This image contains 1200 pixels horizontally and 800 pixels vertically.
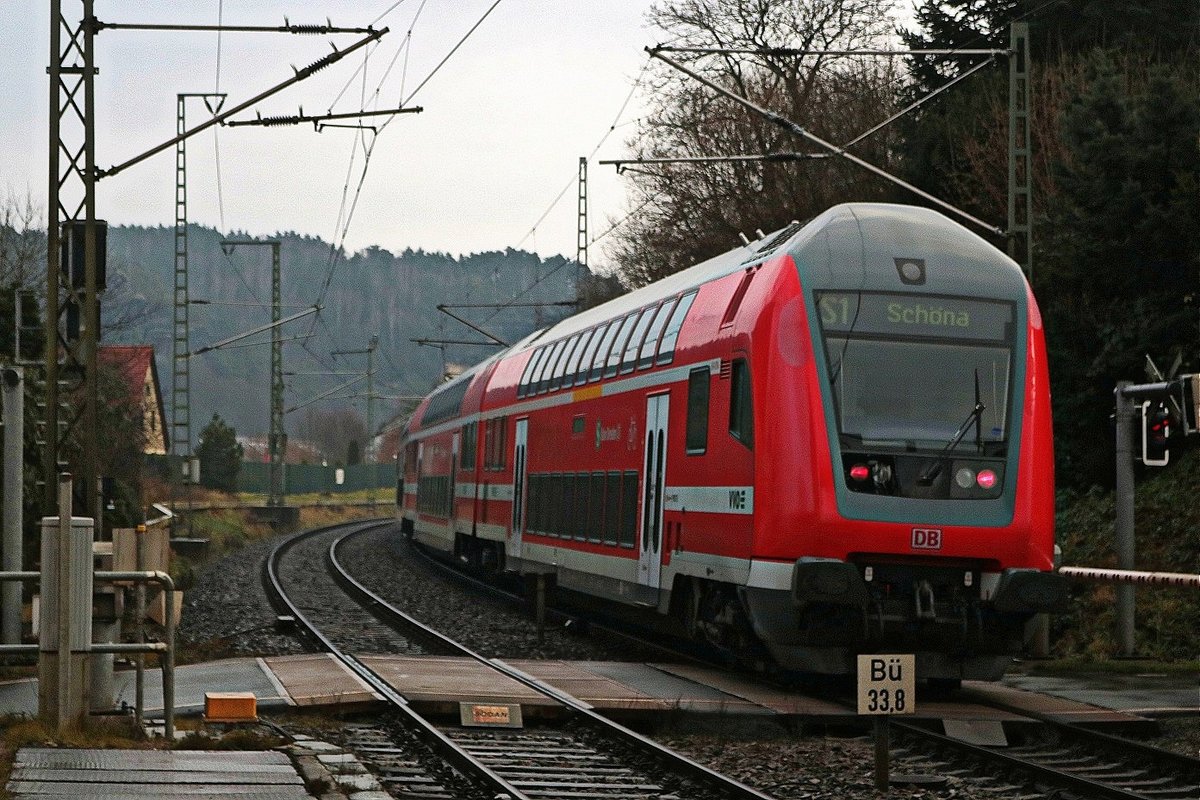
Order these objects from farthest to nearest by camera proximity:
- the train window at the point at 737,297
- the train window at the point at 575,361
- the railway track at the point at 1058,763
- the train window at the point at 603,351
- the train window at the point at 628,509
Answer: the train window at the point at 575,361, the train window at the point at 603,351, the train window at the point at 628,509, the train window at the point at 737,297, the railway track at the point at 1058,763

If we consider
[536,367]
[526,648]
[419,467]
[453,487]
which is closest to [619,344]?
[526,648]

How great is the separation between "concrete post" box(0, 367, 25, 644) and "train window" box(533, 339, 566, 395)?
809cm

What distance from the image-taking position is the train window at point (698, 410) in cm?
1551

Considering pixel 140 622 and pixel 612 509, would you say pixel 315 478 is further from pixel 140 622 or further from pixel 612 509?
pixel 140 622

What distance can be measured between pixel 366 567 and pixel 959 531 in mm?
25932

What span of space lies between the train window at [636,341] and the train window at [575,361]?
2256mm

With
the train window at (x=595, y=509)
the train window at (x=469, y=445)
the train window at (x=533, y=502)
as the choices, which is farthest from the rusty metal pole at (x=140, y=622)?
the train window at (x=469, y=445)

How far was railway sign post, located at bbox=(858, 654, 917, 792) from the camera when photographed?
1041 centimetres

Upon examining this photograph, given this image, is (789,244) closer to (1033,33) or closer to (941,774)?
(941,774)

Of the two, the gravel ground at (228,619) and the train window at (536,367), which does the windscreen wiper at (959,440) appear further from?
the train window at (536,367)

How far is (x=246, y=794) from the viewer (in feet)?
28.7

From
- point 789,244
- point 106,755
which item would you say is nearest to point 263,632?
point 789,244

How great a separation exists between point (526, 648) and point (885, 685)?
9.13 m

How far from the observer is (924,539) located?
13570 millimetres
